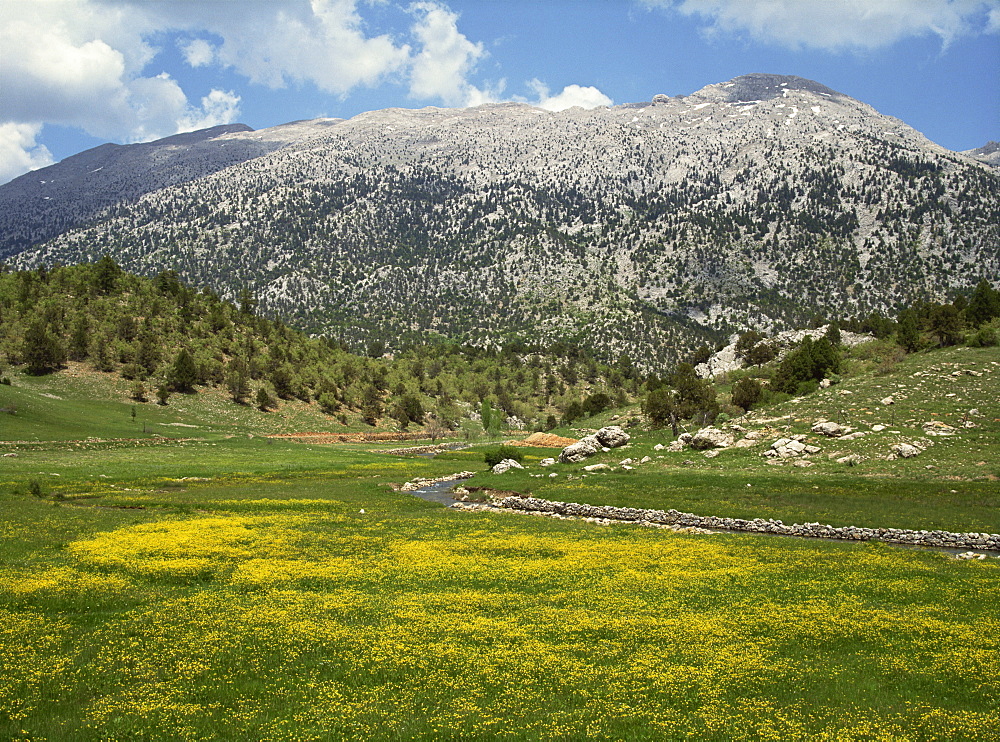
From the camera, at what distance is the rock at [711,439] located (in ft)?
208

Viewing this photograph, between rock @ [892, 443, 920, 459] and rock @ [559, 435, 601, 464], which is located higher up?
rock @ [892, 443, 920, 459]

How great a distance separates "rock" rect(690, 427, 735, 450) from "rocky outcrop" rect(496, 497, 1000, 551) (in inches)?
862

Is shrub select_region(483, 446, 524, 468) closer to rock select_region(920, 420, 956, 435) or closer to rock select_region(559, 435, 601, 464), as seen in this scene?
rock select_region(559, 435, 601, 464)

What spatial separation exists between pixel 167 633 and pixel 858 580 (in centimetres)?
2607

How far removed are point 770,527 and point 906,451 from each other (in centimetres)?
1957

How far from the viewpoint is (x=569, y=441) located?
108 metres

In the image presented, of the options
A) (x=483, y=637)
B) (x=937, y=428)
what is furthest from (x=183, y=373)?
(x=937, y=428)

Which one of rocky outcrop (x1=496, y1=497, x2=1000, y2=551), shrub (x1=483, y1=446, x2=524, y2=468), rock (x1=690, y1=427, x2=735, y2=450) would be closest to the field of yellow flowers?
rocky outcrop (x1=496, y1=497, x2=1000, y2=551)

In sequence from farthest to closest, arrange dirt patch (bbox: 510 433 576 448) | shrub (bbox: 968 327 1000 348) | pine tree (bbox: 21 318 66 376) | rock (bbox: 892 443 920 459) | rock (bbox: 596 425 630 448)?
pine tree (bbox: 21 318 66 376) → dirt patch (bbox: 510 433 576 448) → rock (bbox: 596 425 630 448) → shrub (bbox: 968 327 1000 348) → rock (bbox: 892 443 920 459)

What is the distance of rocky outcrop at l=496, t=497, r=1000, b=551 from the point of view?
1318 inches

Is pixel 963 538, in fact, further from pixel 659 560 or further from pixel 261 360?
pixel 261 360

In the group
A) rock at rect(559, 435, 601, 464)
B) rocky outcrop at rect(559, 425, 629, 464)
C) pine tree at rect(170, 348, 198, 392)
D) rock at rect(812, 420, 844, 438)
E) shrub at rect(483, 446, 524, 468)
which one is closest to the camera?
rock at rect(812, 420, 844, 438)

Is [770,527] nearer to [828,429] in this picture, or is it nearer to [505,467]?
[828,429]

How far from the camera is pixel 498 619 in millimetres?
20438
